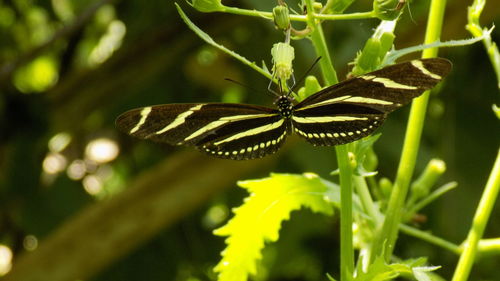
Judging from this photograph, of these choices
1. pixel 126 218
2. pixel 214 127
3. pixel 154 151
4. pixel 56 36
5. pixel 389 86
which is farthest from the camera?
pixel 154 151

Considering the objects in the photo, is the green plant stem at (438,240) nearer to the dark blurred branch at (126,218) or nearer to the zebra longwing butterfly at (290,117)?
the zebra longwing butterfly at (290,117)

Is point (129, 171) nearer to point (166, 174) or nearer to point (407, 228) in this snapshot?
point (166, 174)

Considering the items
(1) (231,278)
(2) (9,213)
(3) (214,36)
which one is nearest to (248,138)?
(1) (231,278)

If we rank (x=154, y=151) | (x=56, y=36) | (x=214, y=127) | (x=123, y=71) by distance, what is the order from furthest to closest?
(x=154, y=151) < (x=123, y=71) < (x=56, y=36) < (x=214, y=127)

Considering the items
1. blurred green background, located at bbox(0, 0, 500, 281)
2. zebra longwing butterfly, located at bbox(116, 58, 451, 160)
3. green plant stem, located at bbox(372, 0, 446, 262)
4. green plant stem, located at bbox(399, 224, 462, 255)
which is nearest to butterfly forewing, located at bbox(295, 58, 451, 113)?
zebra longwing butterfly, located at bbox(116, 58, 451, 160)

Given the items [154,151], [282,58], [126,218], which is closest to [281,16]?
[282,58]

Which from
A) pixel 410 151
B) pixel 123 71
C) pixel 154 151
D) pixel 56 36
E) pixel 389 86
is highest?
→ pixel 389 86

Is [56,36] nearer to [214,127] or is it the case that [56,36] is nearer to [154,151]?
[154,151]

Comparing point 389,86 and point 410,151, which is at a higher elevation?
point 389,86
